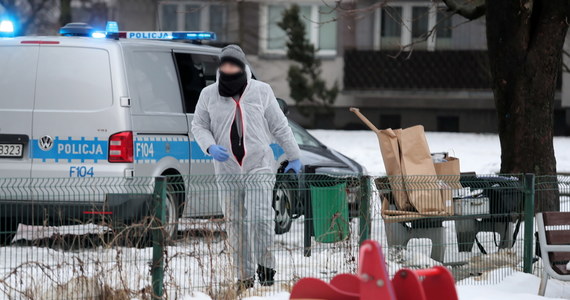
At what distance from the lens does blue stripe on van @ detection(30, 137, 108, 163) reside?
946cm

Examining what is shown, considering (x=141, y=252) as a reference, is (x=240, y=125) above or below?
above

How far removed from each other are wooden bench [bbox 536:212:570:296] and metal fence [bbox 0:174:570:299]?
0.68 m

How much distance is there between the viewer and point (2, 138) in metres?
9.60

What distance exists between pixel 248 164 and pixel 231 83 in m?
0.63

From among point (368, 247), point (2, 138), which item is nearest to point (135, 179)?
point (2, 138)

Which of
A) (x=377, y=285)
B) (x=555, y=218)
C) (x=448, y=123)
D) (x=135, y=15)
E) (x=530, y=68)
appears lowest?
(x=377, y=285)

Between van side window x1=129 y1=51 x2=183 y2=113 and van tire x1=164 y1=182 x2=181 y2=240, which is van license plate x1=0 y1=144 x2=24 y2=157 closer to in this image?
van side window x1=129 y1=51 x2=183 y2=113

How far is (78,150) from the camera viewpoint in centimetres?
948

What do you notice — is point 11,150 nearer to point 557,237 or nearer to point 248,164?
point 248,164

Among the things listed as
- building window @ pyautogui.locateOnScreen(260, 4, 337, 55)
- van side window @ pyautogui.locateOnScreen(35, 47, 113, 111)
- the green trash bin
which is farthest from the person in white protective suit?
building window @ pyautogui.locateOnScreen(260, 4, 337, 55)

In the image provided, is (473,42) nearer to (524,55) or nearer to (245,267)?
(524,55)

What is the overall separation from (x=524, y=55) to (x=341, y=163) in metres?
3.23

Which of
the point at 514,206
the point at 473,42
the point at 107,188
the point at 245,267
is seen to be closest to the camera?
the point at 107,188

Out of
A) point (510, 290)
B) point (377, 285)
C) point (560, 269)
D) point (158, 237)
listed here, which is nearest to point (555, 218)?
point (560, 269)
